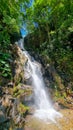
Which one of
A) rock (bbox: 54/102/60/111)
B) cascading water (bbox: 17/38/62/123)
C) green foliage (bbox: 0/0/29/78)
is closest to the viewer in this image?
cascading water (bbox: 17/38/62/123)

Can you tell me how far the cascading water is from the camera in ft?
25.1

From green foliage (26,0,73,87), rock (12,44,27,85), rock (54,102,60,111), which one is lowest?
rock (54,102,60,111)

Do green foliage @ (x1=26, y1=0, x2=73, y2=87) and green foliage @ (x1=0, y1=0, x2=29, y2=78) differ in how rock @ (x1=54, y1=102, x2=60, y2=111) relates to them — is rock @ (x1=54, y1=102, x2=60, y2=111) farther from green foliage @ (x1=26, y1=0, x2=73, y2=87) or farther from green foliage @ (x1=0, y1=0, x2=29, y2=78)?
green foliage @ (x1=0, y1=0, x2=29, y2=78)

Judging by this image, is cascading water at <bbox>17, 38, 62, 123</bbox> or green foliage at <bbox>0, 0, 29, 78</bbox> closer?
cascading water at <bbox>17, 38, 62, 123</bbox>

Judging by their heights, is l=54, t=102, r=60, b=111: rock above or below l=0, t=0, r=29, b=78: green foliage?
below

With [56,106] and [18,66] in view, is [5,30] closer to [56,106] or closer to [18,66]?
[18,66]

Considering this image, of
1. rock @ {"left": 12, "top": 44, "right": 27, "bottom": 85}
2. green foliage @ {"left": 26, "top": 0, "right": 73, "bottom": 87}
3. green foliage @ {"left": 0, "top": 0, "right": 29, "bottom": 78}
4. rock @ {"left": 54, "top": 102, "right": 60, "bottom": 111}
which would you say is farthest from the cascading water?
green foliage @ {"left": 0, "top": 0, "right": 29, "bottom": 78}

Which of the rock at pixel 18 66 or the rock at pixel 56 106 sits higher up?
the rock at pixel 18 66

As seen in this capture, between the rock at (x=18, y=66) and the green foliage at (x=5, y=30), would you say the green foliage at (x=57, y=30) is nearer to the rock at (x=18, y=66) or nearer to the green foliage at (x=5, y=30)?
the rock at (x=18, y=66)

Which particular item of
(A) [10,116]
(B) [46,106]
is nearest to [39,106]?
(B) [46,106]

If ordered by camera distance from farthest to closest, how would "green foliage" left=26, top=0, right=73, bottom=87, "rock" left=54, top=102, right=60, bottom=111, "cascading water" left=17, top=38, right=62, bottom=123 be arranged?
"green foliage" left=26, top=0, right=73, bottom=87, "rock" left=54, top=102, right=60, bottom=111, "cascading water" left=17, top=38, right=62, bottom=123

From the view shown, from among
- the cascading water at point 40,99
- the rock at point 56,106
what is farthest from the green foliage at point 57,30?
the rock at point 56,106

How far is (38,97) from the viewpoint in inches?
368

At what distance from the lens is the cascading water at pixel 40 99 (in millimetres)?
7648
